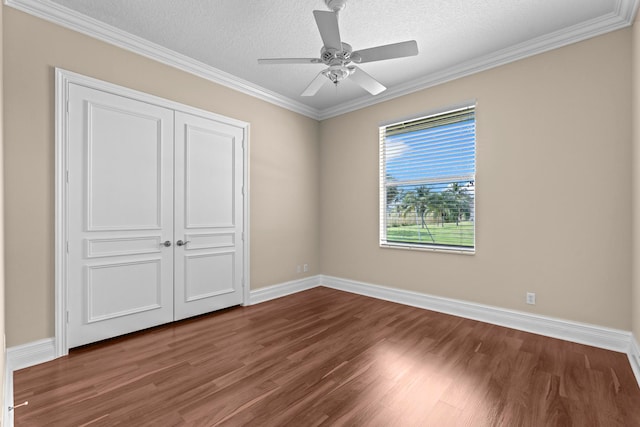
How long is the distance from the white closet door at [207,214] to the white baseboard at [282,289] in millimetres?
238

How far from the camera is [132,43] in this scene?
2.98 m

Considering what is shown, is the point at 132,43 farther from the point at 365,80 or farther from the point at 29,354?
the point at 29,354

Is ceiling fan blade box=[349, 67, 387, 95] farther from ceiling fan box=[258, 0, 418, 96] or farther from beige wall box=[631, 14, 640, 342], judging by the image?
beige wall box=[631, 14, 640, 342]

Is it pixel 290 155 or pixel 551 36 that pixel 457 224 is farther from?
pixel 290 155

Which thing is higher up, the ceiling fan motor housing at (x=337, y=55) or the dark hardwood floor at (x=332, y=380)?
the ceiling fan motor housing at (x=337, y=55)

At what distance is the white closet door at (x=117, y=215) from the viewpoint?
269cm

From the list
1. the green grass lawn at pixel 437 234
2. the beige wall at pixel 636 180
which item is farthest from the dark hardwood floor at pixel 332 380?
the green grass lawn at pixel 437 234

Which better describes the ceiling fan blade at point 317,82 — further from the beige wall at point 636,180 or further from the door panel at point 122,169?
the beige wall at point 636,180

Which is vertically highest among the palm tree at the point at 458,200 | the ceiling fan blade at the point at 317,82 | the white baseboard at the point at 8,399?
the ceiling fan blade at the point at 317,82

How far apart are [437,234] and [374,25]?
2.52 metres

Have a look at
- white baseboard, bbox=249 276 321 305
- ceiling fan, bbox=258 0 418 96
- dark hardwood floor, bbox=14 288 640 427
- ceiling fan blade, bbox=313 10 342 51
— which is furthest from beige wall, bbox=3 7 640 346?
ceiling fan blade, bbox=313 10 342 51

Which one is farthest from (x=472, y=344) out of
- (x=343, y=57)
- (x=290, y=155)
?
(x=290, y=155)

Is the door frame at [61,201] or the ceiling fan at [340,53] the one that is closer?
the ceiling fan at [340,53]

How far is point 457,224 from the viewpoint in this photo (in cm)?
368
